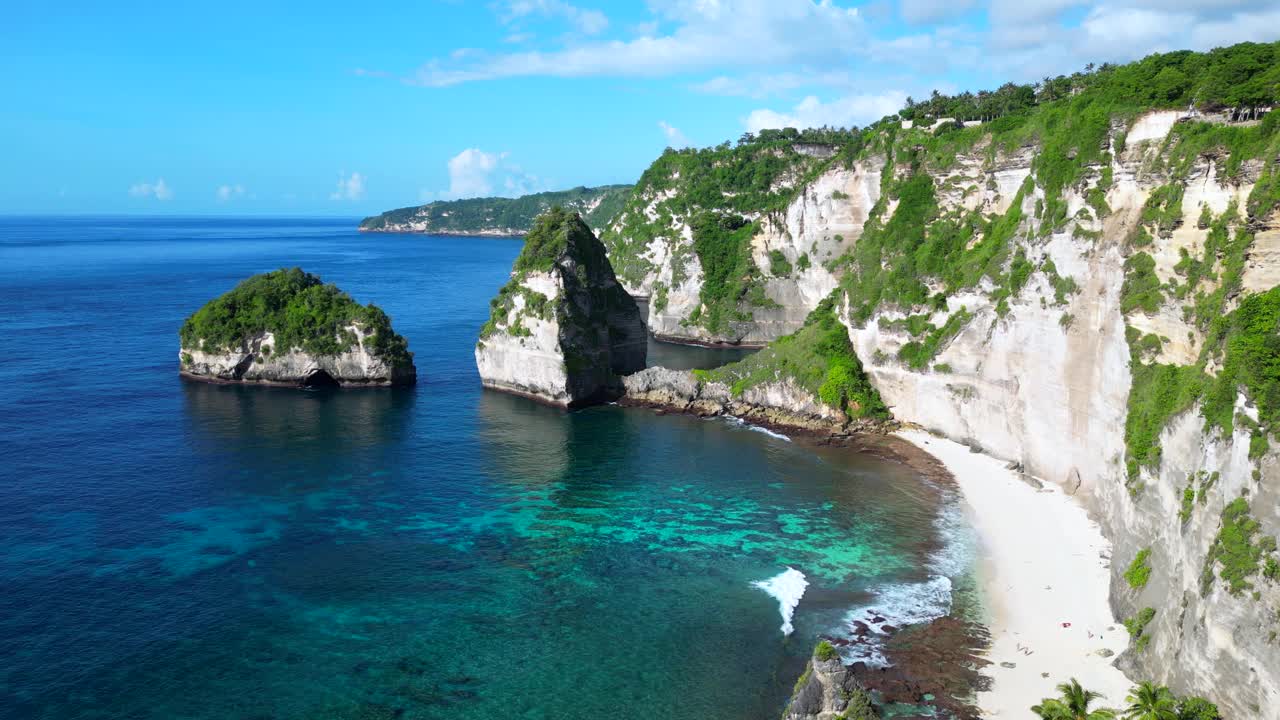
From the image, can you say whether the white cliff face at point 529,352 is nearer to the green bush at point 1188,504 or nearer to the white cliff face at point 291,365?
the white cliff face at point 291,365

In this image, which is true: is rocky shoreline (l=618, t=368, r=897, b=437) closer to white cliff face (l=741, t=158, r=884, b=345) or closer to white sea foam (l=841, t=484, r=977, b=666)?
white sea foam (l=841, t=484, r=977, b=666)

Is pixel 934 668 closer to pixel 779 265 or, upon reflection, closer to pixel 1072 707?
pixel 1072 707

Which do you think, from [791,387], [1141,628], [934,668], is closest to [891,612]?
[934,668]

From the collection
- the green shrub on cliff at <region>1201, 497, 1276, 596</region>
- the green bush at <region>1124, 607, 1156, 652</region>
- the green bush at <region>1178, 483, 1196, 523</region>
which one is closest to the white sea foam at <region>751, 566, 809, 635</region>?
the green bush at <region>1124, 607, 1156, 652</region>

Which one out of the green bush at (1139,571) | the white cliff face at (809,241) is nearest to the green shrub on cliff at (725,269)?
the white cliff face at (809,241)

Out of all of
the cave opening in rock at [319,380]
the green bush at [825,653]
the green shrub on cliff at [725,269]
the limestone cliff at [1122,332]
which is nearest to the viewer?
the limestone cliff at [1122,332]
